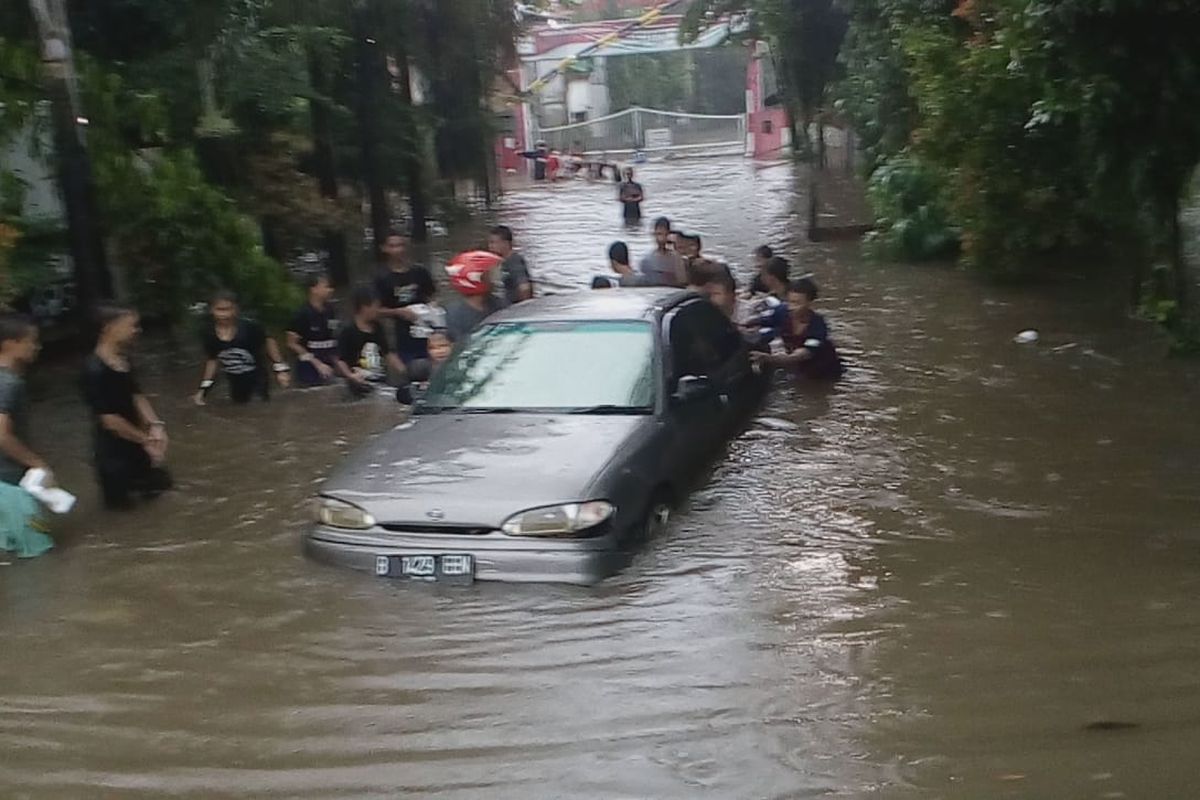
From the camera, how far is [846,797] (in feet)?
15.3

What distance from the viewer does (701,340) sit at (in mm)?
9203

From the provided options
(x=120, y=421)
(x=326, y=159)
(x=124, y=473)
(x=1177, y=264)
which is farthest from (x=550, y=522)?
(x=326, y=159)

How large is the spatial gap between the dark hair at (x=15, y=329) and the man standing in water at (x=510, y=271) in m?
4.94

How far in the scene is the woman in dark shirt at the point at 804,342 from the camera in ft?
36.4

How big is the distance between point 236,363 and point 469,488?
5.16 meters

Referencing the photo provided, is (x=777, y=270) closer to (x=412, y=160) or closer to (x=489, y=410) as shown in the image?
(x=489, y=410)

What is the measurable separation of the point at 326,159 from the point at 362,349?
29.0 feet

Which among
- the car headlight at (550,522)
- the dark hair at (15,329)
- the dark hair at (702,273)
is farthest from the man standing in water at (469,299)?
the car headlight at (550,522)

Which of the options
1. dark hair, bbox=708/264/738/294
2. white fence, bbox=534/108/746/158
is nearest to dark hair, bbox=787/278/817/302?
dark hair, bbox=708/264/738/294

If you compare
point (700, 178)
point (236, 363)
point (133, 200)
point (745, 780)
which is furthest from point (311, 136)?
point (700, 178)

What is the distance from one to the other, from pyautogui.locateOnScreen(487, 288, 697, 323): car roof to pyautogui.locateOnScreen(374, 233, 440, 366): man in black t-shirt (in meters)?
2.87

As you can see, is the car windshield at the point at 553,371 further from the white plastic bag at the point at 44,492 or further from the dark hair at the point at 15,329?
the dark hair at the point at 15,329

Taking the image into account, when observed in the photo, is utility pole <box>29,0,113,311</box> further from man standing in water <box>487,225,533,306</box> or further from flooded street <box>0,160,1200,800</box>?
man standing in water <box>487,225,533,306</box>

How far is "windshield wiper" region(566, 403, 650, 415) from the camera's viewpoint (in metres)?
7.77
